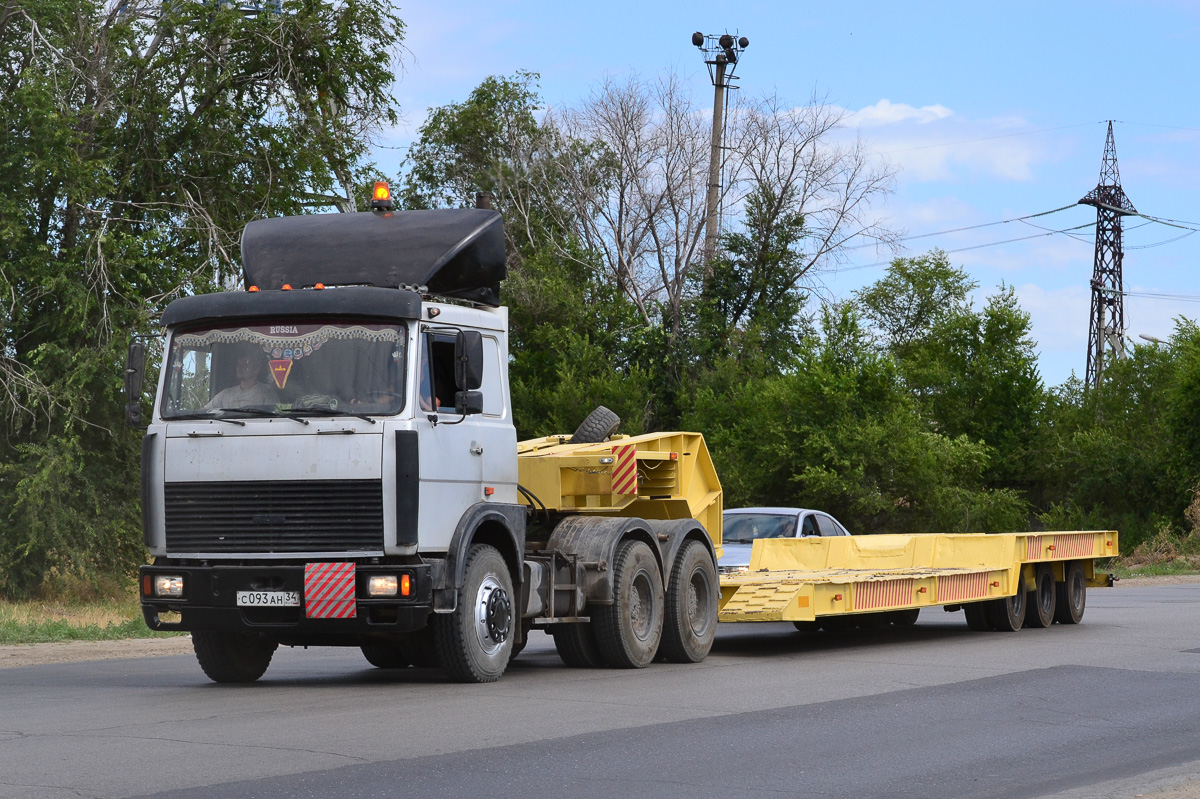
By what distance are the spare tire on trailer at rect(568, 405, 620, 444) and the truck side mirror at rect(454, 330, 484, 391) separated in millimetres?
3073

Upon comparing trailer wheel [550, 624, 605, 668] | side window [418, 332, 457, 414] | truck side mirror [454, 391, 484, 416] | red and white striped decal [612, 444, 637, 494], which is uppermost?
side window [418, 332, 457, 414]

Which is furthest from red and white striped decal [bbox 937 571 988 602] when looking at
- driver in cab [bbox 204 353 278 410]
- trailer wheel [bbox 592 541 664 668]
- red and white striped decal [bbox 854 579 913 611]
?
driver in cab [bbox 204 353 278 410]

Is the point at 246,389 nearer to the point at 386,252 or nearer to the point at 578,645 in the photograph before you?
the point at 386,252

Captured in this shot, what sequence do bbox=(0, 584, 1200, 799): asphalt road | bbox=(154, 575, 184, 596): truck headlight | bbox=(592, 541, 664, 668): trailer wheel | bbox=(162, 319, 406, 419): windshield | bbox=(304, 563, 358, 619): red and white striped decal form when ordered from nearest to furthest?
bbox=(0, 584, 1200, 799): asphalt road, bbox=(304, 563, 358, 619): red and white striped decal, bbox=(162, 319, 406, 419): windshield, bbox=(154, 575, 184, 596): truck headlight, bbox=(592, 541, 664, 668): trailer wheel

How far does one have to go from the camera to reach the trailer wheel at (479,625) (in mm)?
11023

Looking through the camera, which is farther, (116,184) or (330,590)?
(116,184)

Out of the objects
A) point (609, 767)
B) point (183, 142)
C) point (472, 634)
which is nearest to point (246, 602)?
point (472, 634)

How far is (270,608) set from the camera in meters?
10.7

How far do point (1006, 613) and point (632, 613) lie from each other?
6.46 meters

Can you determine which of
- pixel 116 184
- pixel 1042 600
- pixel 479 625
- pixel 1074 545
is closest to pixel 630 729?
pixel 479 625

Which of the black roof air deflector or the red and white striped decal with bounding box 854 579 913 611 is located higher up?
the black roof air deflector

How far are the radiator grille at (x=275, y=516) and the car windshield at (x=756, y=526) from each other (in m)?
8.83

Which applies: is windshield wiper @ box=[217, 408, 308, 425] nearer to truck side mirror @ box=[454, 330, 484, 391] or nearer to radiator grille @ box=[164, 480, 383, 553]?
radiator grille @ box=[164, 480, 383, 553]

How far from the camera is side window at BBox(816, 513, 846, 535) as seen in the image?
1934 cm
